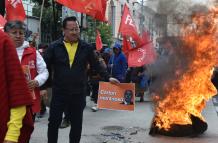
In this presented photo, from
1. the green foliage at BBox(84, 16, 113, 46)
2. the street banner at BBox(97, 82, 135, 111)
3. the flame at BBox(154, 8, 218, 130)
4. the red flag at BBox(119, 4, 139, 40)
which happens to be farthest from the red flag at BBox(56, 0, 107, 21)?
the green foliage at BBox(84, 16, 113, 46)

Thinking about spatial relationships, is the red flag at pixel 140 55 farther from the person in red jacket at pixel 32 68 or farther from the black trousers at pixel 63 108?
the person in red jacket at pixel 32 68

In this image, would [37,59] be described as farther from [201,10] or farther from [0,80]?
[201,10]

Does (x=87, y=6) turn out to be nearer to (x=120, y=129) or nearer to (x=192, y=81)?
(x=120, y=129)

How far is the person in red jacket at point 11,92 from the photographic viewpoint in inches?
117

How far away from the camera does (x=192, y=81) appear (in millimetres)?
8742

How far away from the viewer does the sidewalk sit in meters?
8.30

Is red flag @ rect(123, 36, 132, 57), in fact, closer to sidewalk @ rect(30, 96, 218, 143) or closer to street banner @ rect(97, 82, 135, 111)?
sidewalk @ rect(30, 96, 218, 143)

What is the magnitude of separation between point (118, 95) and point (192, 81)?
7.23ft

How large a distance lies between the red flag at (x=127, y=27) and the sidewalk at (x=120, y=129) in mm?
2295

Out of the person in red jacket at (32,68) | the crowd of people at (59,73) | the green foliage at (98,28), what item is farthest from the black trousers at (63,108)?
the green foliage at (98,28)

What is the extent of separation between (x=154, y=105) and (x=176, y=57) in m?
0.91

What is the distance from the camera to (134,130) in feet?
30.9

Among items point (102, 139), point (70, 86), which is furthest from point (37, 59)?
point (102, 139)

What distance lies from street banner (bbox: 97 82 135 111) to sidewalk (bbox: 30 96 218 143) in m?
1.21
